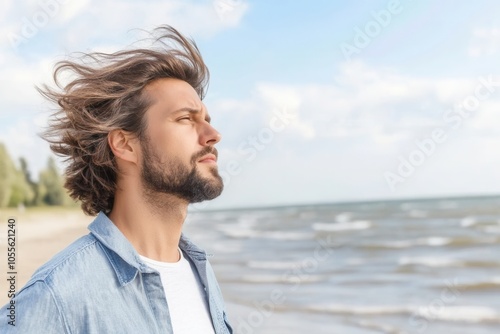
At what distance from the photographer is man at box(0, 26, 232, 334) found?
2293 millimetres

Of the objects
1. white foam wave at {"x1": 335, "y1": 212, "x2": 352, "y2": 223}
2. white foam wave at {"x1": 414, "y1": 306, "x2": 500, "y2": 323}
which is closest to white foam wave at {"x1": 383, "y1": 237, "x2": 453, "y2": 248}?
white foam wave at {"x1": 414, "y1": 306, "x2": 500, "y2": 323}

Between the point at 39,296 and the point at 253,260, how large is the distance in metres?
15.7

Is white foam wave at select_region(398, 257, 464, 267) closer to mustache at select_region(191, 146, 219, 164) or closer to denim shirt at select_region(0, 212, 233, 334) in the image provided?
mustache at select_region(191, 146, 219, 164)

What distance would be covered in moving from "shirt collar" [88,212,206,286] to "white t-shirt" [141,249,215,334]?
0.11m

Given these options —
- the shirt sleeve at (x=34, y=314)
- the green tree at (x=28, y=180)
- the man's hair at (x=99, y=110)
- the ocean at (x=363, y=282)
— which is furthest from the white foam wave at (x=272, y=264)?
the green tree at (x=28, y=180)

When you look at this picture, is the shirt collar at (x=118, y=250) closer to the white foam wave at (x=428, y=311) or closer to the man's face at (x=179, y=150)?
the man's face at (x=179, y=150)

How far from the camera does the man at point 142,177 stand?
229cm

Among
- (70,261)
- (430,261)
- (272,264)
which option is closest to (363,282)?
(272,264)

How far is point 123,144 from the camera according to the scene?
2.68m

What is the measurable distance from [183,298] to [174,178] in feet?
1.53

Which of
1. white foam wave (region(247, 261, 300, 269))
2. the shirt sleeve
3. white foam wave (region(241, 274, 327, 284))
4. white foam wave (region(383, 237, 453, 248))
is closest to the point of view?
the shirt sleeve

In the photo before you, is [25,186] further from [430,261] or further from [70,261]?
[70,261]

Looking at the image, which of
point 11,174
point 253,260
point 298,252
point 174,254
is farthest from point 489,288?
point 11,174

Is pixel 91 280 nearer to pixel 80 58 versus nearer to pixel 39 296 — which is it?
pixel 39 296
